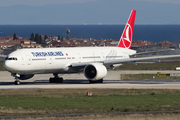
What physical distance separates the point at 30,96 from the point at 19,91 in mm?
3471

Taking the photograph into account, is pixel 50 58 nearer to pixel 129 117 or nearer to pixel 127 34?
pixel 127 34

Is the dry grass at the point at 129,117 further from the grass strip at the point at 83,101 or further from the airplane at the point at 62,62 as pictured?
the airplane at the point at 62,62

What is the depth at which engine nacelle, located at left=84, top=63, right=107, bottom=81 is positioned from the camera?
41.7 meters

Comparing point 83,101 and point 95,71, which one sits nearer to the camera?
point 83,101

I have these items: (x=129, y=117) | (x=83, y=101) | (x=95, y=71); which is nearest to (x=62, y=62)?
(x=95, y=71)

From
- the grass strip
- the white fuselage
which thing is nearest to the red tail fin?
the white fuselage

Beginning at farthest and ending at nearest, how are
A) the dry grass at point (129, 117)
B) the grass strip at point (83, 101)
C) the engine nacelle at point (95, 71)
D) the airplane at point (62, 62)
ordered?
1. the engine nacelle at point (95, 71)
2. the airplane at point (62, 62)
3. the grass strip at point (83, 101)
4. the dry grass at point (129, 117)

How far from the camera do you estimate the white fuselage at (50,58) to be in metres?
38.9

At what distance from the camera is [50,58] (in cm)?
4141

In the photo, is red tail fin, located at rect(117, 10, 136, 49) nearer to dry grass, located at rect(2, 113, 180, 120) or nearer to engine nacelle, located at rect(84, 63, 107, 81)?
engine nacelle, located at rect(84, 63, 107, 81)

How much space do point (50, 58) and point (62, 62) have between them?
6.14 ft

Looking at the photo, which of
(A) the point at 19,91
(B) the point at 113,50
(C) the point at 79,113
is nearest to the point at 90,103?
(C) the point at 79,113

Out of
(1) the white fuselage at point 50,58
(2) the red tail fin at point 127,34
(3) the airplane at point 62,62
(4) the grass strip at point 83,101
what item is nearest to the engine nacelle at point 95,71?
(3) the airplane at point 62,62

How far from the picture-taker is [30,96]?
31.6 meters
